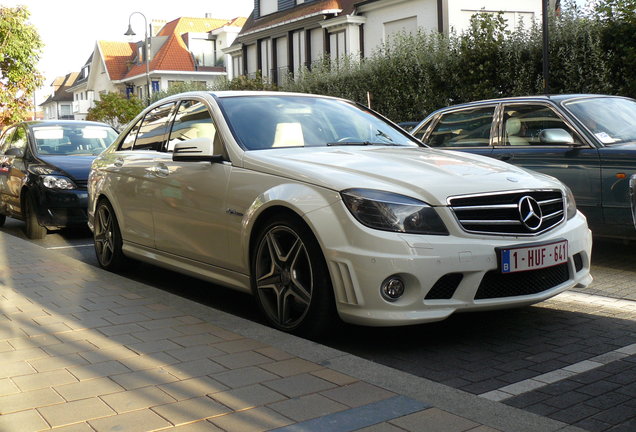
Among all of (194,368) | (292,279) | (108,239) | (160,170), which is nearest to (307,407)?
(194,368)

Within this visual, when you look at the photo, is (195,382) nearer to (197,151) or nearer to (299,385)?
(299,385)

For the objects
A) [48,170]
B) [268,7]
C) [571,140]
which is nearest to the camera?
[571,140]

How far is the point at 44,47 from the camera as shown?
969 inches

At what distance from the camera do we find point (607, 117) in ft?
26.1

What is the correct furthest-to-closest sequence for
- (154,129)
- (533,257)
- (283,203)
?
1. (154,129)
2. (283,203)
3. (533,257)

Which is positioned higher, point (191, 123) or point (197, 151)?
point (191, 123)

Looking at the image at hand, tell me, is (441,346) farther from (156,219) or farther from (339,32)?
(339,32)

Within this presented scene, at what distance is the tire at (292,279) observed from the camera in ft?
15.3

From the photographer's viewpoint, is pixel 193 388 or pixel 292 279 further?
pixel 292 279

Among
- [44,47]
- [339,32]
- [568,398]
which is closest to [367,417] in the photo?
[568,398]

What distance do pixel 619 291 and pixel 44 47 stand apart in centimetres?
2201

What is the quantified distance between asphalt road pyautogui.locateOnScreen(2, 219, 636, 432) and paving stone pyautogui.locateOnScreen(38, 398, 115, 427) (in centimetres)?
167

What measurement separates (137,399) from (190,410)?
0.31m

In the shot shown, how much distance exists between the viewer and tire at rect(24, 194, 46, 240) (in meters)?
10.7
